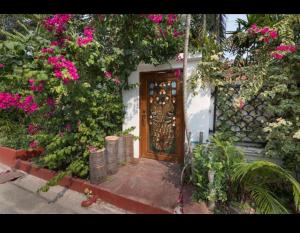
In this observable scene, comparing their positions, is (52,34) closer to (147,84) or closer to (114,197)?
(147,84)

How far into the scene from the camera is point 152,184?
9.82 feet

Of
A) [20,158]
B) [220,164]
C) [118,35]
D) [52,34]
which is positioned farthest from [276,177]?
[20,158]

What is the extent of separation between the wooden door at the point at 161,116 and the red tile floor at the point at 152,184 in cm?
30

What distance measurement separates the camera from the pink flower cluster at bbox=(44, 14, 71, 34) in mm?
2303

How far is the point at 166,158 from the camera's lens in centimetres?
392

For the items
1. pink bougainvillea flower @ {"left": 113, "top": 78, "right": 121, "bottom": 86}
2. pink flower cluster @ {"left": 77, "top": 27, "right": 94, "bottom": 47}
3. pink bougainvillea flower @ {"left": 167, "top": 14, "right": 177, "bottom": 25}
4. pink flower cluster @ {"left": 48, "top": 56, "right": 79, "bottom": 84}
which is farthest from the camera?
pink bougainvillea flower @ {"left": 113, "top": 78, "right": 121, "bottom": 86}

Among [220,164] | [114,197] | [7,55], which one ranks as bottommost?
[114,197]

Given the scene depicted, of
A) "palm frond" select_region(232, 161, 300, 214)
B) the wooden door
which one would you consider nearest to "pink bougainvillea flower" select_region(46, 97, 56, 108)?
the wooden door

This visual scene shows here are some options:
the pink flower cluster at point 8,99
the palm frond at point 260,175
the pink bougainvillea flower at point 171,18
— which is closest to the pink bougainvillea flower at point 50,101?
the pink flower cluster at point 8,99

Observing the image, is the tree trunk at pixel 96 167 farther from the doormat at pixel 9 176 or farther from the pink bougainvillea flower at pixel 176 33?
the pink bougainvillea flower at pixel 176 33

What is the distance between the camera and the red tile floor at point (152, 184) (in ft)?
8.07

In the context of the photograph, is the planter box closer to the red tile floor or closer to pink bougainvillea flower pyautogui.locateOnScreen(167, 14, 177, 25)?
the red tile floor

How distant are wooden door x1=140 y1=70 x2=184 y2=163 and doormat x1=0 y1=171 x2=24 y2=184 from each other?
2631 mm
